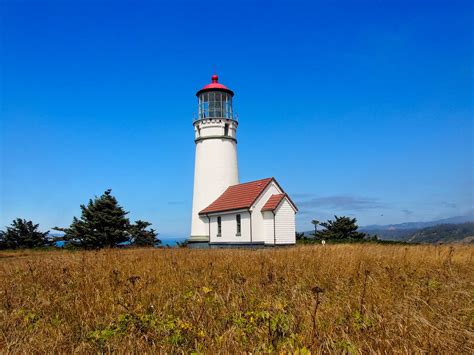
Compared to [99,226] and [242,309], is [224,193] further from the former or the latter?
[242,309]

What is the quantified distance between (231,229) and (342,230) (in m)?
13.3

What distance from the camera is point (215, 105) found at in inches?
1120

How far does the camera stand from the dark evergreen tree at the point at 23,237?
29.0m

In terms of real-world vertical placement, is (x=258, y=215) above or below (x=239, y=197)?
below

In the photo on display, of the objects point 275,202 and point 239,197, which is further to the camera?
point 239,197

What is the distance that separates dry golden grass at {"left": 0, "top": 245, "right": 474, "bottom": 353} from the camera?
10.0 feet

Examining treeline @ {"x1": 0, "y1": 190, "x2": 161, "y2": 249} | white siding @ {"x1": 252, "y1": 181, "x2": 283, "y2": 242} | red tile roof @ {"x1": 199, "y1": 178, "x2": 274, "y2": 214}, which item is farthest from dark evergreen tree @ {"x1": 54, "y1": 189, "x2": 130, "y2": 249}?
white siding @ {"x1": 252, "y1": 181, "x2": 283, "y2": 242}

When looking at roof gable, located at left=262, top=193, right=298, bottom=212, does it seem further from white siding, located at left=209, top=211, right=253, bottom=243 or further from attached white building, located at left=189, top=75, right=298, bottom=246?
white siding, located at left=209, top=211, right=253, bottom=243

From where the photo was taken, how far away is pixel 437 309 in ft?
13.1

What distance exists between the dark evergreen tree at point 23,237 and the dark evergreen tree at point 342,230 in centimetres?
2450

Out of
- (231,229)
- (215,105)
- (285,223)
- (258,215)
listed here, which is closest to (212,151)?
(215,105)

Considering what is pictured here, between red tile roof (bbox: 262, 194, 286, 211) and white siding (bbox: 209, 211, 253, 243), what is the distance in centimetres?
139

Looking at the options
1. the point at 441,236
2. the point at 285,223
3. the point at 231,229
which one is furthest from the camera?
the point at 441,236

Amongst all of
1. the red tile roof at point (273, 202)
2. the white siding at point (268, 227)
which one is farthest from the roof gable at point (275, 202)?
the white siding at point (268, 227)
